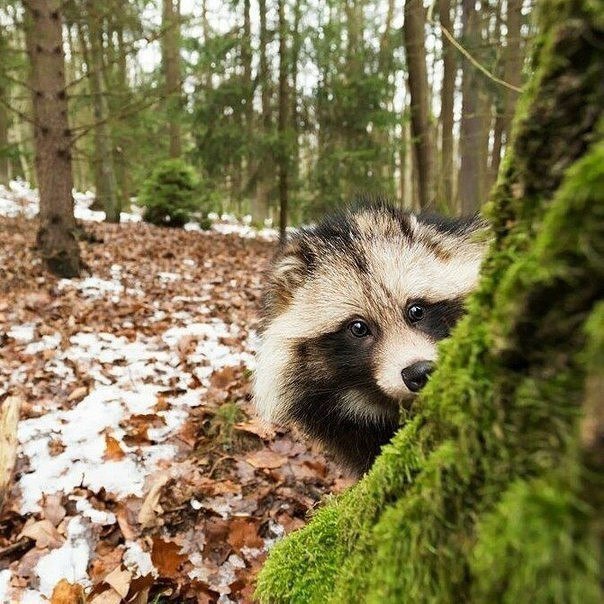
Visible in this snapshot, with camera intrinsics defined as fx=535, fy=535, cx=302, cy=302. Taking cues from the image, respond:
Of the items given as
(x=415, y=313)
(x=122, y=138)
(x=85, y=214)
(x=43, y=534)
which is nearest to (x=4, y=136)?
(x=85, y=214)

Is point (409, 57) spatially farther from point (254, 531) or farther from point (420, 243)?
point (254, 531)

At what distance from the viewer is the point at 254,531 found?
3.40 m

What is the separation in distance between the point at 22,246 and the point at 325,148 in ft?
26.1

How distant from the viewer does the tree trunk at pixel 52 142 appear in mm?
8281

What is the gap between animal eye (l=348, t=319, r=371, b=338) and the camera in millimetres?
2920

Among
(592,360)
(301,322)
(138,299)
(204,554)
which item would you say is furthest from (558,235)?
(138,299)

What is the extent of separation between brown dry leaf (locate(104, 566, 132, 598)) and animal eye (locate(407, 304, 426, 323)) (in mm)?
2048

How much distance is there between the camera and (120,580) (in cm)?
286

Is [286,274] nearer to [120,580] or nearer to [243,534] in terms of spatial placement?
[243,534]

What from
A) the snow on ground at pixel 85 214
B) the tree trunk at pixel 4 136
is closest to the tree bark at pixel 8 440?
the snow on ground at pixel 85 214

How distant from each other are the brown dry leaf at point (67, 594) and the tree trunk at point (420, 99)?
7.30 meters

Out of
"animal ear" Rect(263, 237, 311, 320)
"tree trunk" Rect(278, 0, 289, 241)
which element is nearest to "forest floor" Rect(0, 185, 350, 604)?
"animal ear" Rect(263, 237, 311, 320)

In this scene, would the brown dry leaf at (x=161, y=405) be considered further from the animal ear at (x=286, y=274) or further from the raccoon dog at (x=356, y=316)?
the animal ear at (x=286, y=274)

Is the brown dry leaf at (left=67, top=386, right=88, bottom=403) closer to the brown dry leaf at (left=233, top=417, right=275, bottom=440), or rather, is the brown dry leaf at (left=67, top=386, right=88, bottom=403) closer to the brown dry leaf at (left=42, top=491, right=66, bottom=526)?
the brown dry leaf at (left=42, top=491, right=66, bottom=526)
